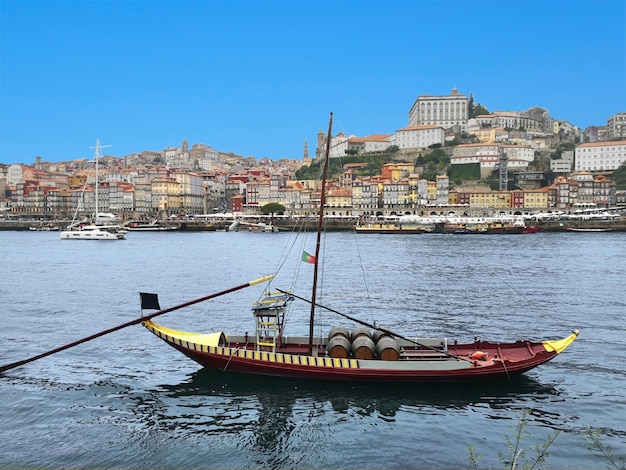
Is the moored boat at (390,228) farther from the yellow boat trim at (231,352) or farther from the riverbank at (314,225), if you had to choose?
the yellow boat trim at (231,352)

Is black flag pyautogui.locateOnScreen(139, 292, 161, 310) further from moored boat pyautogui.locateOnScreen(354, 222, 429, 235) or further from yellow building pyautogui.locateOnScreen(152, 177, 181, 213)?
yellow building pyautogui.locateOnScreen(152, 177, 181, 213)

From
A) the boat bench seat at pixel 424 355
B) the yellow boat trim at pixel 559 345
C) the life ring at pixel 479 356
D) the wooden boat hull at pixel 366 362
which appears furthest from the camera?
the boat bench seat at pixel 424 355

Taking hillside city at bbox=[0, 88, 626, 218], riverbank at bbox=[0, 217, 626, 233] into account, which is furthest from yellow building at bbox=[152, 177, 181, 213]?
riverbank at bbox=[0, 217, 626, 233]

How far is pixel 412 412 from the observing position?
12883mm

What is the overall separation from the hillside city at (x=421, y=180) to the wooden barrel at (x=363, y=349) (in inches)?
3605

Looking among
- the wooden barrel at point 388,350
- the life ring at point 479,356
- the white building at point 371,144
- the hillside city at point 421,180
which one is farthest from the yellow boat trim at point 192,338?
the white building at point 371,144

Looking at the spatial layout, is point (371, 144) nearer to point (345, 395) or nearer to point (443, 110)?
point (443, 110)

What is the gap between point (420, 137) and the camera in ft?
497

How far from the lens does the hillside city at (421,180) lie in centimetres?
12244

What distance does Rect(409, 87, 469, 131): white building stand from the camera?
165125 millimetres

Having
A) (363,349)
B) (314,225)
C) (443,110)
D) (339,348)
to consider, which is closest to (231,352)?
(339,348)

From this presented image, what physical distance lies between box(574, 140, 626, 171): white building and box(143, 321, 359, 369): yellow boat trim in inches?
5535

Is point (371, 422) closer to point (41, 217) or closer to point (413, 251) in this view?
point (413, 251)

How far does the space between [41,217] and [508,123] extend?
12334 cm
